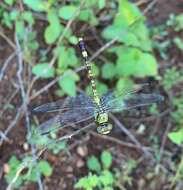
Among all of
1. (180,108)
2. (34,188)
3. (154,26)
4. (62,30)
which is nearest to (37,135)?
(34,188)

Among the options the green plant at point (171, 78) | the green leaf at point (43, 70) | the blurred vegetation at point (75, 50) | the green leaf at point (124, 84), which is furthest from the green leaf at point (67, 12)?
the green plant at point (171, 78)

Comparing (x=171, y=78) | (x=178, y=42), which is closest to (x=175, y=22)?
(x=178, y=42)

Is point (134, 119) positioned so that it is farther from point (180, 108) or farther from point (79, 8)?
point (79, 8)

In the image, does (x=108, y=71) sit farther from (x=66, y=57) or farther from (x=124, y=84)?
(x=66, y=57)

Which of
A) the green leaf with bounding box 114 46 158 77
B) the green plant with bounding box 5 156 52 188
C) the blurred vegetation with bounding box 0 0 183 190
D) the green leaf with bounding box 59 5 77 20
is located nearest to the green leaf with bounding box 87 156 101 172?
the blurred vegetation with bounding box 0 0 183 190

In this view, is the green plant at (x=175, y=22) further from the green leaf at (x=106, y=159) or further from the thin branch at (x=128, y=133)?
the green leaf at (x=106, y=159)

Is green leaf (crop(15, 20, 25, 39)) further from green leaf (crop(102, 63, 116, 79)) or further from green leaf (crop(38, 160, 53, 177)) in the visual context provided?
green leaf (crop(38, 160, 53, 177))
